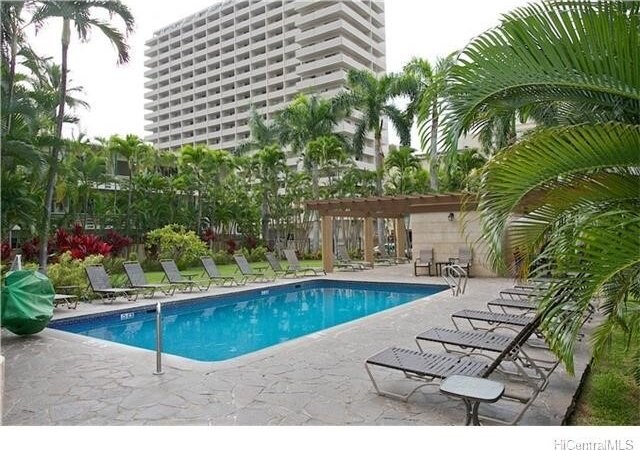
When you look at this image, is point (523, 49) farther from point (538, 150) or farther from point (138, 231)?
point (138, 231)

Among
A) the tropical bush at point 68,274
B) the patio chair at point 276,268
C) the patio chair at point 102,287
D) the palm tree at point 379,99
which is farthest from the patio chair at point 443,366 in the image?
the palm tree at point 379,99

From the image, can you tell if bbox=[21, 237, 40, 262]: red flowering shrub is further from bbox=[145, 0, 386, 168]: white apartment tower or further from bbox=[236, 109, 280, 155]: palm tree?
bbox=[145, 0, 386, 168]: white apartment tower

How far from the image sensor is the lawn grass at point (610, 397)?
13.0 feet

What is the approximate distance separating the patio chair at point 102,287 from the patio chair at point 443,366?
839cm

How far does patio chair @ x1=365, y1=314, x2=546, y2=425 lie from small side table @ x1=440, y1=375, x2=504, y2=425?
413mm

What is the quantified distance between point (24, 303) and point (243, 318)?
4.77m

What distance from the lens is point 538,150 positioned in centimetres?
266

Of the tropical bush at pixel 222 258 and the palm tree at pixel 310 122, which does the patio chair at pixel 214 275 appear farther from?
the palm tree at pixel 310 122

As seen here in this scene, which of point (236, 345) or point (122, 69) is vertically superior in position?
point (122, 69)

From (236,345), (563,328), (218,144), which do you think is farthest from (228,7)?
(563,328)

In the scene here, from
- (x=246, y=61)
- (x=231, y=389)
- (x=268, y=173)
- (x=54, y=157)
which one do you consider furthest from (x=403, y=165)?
(x=246, y=61)
